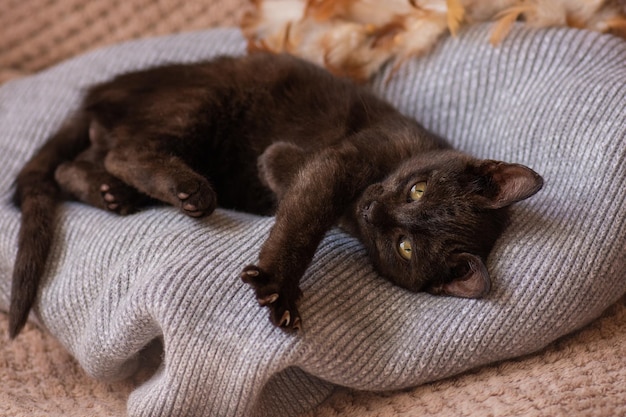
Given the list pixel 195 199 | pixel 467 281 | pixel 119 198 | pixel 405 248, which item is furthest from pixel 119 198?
pixel 467 281

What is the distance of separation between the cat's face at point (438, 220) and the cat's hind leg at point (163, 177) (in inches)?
13.0

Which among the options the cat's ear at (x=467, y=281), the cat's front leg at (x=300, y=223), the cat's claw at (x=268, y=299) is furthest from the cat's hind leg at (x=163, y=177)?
the cat's ear at (x=467, y=281)

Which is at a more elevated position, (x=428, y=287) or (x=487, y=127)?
(x=487, y=127)

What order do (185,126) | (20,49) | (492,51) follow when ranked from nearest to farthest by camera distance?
(185,126), (492,51), (20,49)

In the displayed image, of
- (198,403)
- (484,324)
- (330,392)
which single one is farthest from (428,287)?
(198,403)

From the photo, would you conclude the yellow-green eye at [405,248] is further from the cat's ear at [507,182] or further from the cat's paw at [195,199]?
the cat's paw at [195,199]

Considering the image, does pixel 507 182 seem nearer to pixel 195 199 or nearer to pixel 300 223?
pixel 300 223

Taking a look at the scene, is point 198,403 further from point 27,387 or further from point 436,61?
point 436,61

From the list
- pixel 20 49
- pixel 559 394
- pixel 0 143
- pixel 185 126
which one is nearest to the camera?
pixel 559 394

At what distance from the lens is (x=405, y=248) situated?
133cm

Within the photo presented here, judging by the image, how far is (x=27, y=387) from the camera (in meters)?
1.41

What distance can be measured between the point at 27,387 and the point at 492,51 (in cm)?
132

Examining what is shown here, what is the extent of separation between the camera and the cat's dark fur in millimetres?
1283

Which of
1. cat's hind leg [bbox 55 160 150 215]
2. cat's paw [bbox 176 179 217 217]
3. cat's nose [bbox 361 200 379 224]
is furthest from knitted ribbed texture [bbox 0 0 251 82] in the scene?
cat's nose [bbox 361 200 379 224]
